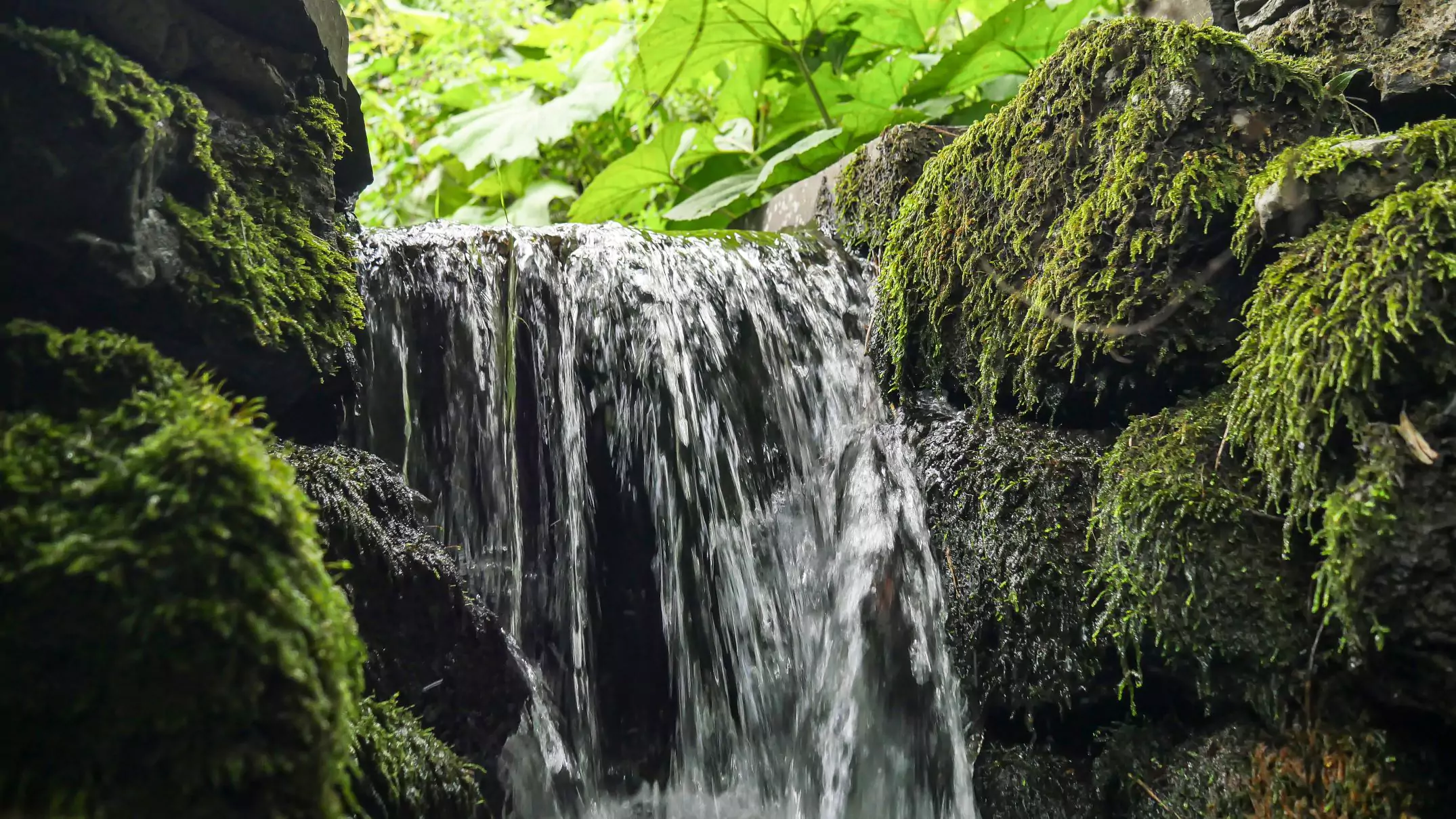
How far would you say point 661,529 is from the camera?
2.65 meters

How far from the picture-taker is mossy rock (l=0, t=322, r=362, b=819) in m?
1.01

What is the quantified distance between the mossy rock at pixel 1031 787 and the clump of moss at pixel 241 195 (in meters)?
1.80

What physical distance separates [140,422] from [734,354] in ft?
5.94

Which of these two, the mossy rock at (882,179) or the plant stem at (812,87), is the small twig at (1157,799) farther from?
the plant stem at (812,87)

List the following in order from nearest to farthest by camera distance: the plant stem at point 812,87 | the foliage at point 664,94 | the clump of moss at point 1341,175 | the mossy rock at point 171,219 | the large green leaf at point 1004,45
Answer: the mossy rock at point 171,219, the clump of moss at point 1341,175, the large green leaf at point 1004,45, the foliage at point 664,94, the plant stem at point 812,87

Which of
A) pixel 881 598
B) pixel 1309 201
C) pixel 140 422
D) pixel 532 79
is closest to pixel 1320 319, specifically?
pixel 1309 201

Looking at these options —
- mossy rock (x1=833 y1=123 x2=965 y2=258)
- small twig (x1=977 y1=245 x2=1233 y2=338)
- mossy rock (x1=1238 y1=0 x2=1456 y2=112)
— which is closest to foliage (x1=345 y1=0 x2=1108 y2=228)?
mossy rock (x1=833 y1=123 x2=965 y2=258)

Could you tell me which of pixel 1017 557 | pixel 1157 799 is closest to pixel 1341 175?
pixel 1017 557

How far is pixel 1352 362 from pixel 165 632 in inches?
72.6

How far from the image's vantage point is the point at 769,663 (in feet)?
8.34

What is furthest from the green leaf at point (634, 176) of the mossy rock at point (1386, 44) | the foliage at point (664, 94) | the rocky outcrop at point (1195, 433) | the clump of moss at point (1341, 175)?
the clump of moss at point (1341, 175)

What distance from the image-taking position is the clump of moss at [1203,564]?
1.78 m

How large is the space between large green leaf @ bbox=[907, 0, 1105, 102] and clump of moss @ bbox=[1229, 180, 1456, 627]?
6.36 ft

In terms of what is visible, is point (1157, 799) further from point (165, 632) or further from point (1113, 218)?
point (165, 632)
